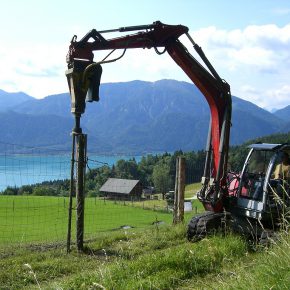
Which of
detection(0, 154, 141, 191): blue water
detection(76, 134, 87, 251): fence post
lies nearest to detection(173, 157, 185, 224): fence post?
detection(0, 154, 141, 191): blue water

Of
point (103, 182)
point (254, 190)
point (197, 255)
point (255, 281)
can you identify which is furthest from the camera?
point (103, 182)

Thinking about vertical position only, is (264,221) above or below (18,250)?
above

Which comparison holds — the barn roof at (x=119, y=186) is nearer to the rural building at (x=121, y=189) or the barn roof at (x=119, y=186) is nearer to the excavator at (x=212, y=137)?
the rural building at (x=121, y=189)

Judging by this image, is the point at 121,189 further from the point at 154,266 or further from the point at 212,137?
the point at 154,266

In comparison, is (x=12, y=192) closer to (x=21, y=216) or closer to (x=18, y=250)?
(x=21, y=216)

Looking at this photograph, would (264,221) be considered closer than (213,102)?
Yes

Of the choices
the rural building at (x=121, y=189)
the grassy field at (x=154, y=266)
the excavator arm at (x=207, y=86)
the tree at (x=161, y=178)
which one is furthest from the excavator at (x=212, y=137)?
the tree at (x=161, y=178)

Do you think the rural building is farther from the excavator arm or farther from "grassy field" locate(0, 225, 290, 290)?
"grassy field" locate(0, 225, 290, 290)

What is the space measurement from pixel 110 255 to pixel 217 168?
2865mm

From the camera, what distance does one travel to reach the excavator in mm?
9992

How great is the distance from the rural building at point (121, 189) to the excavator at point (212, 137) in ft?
222

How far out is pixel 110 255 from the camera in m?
9.64

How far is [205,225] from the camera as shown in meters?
10.3

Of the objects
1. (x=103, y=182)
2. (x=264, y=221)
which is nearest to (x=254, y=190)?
(x=264, y=221)
